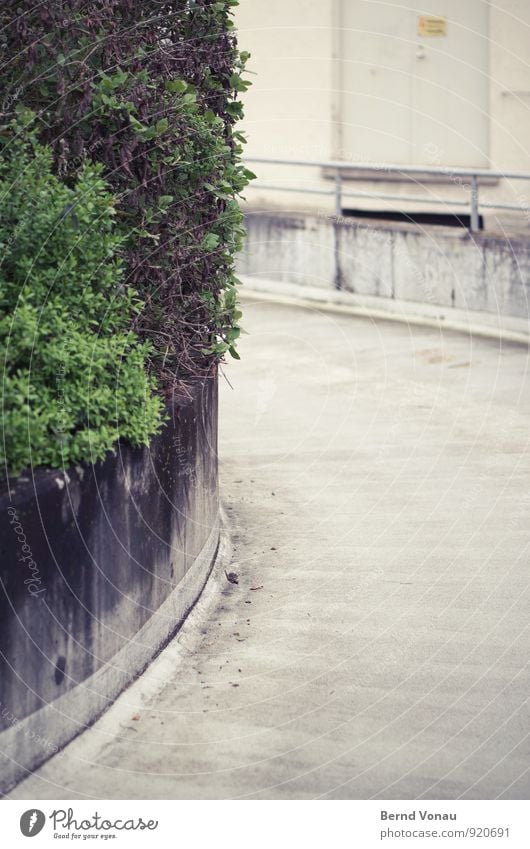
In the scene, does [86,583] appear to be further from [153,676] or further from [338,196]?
[338,196]

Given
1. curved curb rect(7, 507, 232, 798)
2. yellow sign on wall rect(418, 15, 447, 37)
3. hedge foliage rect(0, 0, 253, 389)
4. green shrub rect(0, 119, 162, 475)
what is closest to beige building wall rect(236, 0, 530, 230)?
yellow sign on wall rect(418, 15, 447, 37)

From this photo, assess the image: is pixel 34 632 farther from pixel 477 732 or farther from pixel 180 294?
pixel 180 294

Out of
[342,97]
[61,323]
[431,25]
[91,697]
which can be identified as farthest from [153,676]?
[342,97]

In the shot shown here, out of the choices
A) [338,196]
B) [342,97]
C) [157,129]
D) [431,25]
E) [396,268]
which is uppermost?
[431,25]

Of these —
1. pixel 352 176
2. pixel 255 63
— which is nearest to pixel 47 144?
pixel 352 176

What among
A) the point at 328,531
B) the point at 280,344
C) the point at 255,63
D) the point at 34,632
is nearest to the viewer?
the point at 34,632

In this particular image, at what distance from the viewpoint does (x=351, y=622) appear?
7.48 metres

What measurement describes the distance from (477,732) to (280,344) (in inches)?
371

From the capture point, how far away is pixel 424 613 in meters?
7.60

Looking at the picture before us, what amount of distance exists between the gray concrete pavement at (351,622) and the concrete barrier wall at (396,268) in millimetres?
2561

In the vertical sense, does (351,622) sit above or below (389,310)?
below

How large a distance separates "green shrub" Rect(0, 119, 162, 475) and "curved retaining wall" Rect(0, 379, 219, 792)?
0.16 meters

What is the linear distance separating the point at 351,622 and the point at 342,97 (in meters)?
14.1

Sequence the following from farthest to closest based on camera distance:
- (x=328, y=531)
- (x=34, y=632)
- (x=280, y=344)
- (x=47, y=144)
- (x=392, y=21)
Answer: (x=392, y=21), (x=280, y=344), (x=328, y=531), (x=47, y=144), (x=34, y=632)
